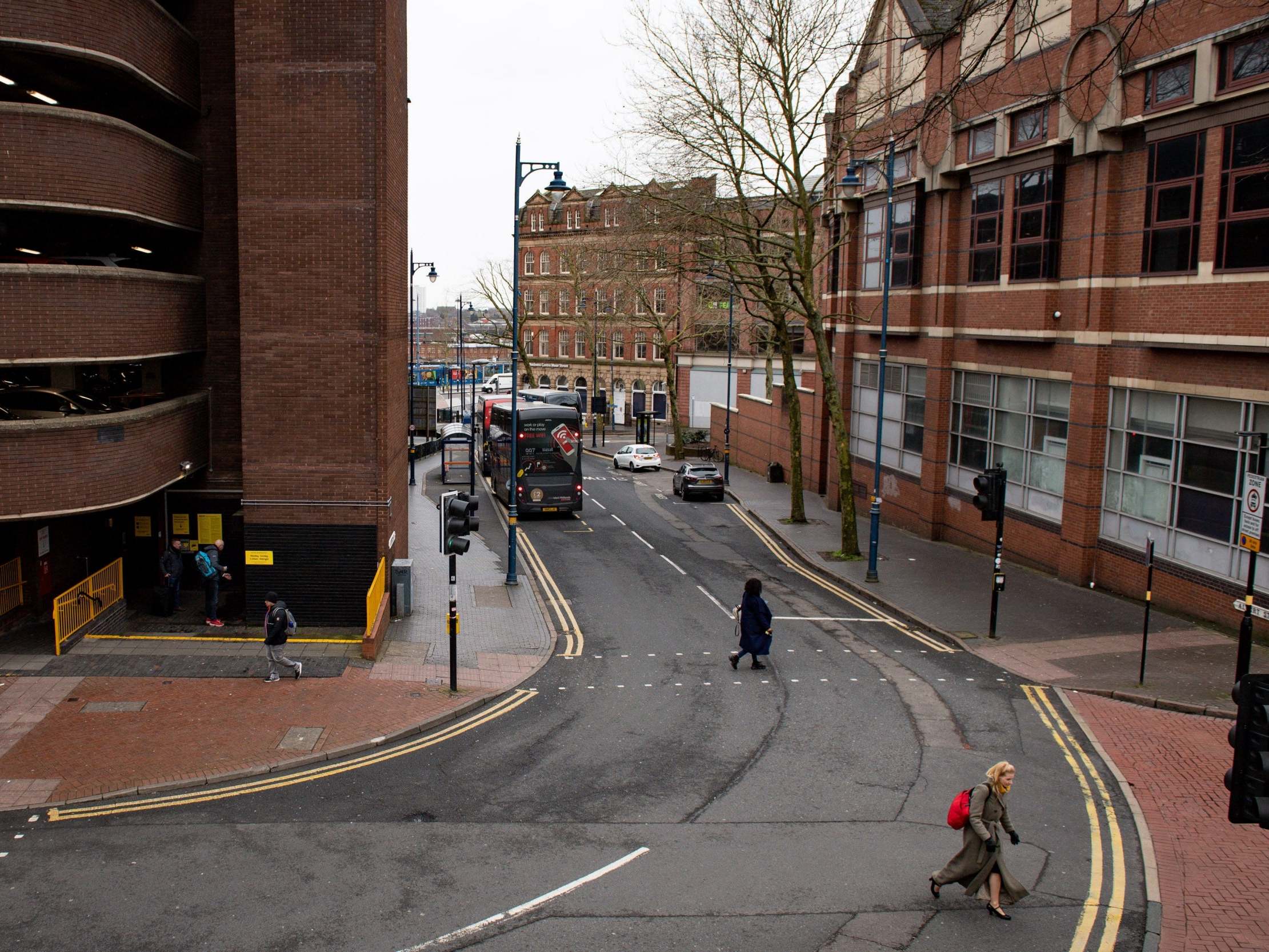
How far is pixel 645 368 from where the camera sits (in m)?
86.1

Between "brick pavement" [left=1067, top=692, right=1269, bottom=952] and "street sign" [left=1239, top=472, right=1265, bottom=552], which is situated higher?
"street sign" [left=1239, top=472, right=1265, bottom=552]

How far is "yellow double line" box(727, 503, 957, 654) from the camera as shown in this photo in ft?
68.4

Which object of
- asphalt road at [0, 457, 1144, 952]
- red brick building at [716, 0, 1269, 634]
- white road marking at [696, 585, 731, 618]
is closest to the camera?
asphalt road at [0, 457, 1144, 952]

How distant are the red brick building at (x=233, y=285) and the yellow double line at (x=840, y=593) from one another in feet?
33.5

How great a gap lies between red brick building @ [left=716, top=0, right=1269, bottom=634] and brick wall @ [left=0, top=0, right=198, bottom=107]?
1199 centimetres

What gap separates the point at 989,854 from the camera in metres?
9.83

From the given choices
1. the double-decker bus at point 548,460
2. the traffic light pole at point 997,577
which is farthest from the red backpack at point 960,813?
the double-decker bus at point 548,460

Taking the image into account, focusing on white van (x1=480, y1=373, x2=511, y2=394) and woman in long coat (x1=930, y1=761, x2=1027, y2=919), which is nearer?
woman in long coat (x1=930, y1=761, x2=1027, y2=919)

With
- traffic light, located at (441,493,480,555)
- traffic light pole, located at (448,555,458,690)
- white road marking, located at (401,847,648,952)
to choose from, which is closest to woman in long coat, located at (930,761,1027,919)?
white road marking, located at (401,847,648,952)

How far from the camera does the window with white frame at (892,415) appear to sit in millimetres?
32906

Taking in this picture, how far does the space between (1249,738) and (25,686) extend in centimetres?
1632

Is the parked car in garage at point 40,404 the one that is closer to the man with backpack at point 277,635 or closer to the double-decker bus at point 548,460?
the man with backpack at point 277,635

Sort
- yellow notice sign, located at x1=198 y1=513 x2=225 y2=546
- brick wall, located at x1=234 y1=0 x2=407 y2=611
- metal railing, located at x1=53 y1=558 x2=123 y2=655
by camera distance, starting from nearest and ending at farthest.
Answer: metal railing, located at x1=53 y1=558 x2=123 y2=655 < brick wall, located at x1=234 y1=0 x2=407 y2=611 < yellow notice sign, located at x1=198 y1=513 x2=225 y2=546

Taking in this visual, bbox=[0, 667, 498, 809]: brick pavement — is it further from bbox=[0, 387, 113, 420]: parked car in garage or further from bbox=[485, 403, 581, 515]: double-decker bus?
bbox=[485, 403, 581, 515]: double-decker bus
